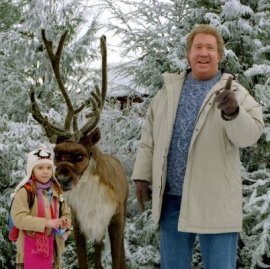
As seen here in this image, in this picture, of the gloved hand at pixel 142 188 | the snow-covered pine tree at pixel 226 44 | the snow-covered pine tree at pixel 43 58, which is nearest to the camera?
the gloved hand at pixel 142 188

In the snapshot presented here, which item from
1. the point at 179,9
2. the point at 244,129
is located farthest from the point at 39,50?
the point at 244,129

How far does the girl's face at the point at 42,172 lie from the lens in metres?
3.93

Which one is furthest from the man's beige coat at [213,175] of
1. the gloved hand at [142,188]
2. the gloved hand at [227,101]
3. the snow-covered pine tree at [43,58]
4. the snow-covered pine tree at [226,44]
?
the snow-covered pine tree at [43,58]

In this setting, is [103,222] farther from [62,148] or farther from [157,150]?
[157,150]

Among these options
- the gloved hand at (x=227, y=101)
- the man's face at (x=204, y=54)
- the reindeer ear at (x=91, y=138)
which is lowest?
the reindeer ear at (x=91, y=138)

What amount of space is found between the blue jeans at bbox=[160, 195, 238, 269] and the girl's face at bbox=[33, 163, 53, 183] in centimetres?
112

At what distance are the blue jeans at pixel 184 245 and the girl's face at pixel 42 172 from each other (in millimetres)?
1124

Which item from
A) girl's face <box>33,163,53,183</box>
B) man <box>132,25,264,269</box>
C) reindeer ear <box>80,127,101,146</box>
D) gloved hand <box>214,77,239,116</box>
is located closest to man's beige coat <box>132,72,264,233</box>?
man <box>132,25,264,269</box>

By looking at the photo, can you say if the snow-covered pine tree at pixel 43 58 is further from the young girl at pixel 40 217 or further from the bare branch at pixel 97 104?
the young girl at pixel 40 217

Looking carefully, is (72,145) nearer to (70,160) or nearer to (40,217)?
(70,160)

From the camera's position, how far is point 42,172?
3930mm

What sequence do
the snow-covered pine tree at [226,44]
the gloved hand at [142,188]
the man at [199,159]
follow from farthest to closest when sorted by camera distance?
the snow-covered pine tree at [226,44], the gloved hand at [142,188], the man at [199,159]

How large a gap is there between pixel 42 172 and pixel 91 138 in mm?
597

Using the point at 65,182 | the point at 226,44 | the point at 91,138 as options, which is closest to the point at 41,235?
the point at 65,182
